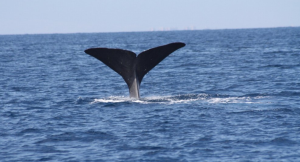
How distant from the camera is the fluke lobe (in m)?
13.5

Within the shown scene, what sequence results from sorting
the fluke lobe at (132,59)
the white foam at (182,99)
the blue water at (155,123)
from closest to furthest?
the blue water at (155,123) → the fluke lobe at (132,59) → the white foam at (182,99)

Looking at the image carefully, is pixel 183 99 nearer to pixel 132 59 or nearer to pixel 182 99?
pixel 182 99

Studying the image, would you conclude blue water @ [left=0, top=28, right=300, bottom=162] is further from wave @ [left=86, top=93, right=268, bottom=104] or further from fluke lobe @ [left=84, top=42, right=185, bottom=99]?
fluke lobe @ [left=84, top=42, right=185, bottom=99]

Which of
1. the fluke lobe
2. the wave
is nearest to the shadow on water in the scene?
the wave

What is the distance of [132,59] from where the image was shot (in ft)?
45.4

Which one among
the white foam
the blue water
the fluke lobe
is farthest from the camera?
the white foam

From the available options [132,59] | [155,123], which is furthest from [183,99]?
[155,123]

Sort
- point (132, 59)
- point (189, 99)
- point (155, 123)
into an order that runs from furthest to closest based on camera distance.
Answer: point (189, 99) < point (132, 59) < point (155, 123)

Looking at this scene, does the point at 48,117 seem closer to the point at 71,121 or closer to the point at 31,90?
the point at 71,121

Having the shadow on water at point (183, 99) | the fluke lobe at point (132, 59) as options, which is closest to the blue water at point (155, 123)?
the shadow on water at point (183, 99)

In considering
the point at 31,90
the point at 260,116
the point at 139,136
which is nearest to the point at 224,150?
the point at 139,136

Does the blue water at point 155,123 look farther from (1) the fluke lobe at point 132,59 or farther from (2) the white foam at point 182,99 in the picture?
(1) the fluke lobe at point 132,59

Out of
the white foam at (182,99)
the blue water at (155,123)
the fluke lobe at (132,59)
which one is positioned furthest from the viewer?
the white foam at (182,99)

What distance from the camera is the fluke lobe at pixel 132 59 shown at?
13.5 meters
